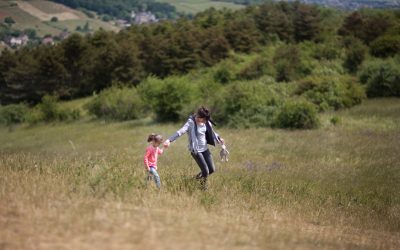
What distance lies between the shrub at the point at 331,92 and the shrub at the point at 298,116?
7251mm

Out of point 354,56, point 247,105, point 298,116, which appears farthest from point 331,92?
point 354,56

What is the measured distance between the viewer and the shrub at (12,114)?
6362cm

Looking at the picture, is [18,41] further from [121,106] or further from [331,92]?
[331,92]

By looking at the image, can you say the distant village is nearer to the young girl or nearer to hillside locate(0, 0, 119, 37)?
hillside locate(0, 0, 119, 37)

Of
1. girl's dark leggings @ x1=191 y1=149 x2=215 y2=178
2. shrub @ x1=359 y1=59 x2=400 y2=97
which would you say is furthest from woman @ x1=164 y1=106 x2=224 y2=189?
shrub @ x1=359 y1=59 x2=400 y2=97

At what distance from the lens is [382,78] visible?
4638 centimetres

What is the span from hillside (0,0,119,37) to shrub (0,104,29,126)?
41.9m

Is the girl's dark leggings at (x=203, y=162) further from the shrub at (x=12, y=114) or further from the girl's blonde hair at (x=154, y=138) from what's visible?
the shrub at (x=12, y=114)

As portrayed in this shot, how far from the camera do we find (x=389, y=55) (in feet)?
179

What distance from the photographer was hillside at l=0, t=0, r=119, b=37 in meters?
109

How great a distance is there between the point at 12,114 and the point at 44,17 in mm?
63460

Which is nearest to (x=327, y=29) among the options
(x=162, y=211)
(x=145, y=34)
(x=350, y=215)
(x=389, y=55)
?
(x=389, y=55)

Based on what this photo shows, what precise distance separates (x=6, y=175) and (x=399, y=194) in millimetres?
12418

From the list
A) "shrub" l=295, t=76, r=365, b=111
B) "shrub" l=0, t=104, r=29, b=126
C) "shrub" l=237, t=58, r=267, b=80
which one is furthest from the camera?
"shrub" l=0, t=104, r=29, b=126
